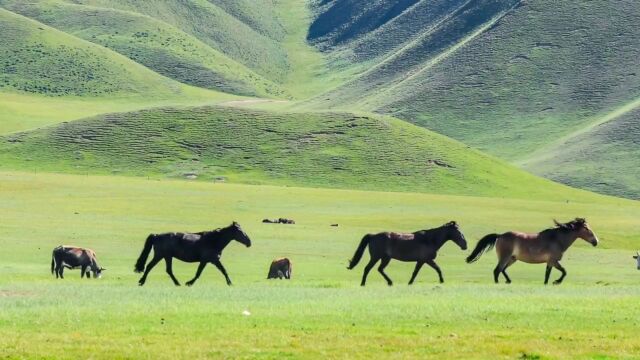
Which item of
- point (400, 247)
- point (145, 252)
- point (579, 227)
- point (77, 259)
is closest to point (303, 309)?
point (400, 247)

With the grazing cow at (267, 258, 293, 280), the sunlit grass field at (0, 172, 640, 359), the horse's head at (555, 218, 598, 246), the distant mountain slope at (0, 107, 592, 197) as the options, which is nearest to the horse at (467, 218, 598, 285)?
the horse's head at (555, 218, 598, 246)

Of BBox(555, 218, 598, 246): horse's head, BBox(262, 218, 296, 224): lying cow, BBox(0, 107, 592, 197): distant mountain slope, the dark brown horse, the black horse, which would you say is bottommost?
the black horse

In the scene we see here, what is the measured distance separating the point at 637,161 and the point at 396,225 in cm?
12813

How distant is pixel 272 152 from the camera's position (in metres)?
159

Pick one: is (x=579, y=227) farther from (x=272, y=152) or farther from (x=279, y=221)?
(x=272, y=152)

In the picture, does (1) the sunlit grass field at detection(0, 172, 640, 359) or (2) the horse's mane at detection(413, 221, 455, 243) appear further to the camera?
(2) the horse's mane at detection(413, 221, 455, 243)

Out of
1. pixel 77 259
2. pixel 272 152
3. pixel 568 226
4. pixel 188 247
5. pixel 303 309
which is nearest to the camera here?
pixel 303 309

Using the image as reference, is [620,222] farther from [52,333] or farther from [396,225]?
[52,333]

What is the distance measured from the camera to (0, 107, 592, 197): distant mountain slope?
147250 millimetres

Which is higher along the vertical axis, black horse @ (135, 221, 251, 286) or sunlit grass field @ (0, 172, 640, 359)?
black horse @ (135, 221, 251, 286)

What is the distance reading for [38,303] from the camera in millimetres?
26781

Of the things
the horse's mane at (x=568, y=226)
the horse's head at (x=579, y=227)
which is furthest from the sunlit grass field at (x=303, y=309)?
the horse's mane at (x=568, y=226)

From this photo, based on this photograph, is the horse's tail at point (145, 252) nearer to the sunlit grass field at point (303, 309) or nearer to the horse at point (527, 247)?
the sunlit grass field at point (303, 309)

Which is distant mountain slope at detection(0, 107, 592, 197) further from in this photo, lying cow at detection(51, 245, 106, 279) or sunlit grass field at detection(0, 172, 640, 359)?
lying cow at detection(51, 245, 106, 279)
